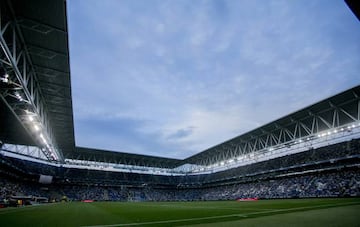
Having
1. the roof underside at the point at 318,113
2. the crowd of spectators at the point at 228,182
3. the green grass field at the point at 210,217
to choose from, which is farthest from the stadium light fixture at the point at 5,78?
the crowd of spectators at the point at 228,182

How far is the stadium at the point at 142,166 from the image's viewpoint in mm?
10711

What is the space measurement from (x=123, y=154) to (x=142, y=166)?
10.2m

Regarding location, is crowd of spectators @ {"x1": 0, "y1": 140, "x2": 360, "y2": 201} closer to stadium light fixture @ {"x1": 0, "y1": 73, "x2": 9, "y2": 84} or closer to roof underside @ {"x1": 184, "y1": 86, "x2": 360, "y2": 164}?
roof underside @ {"x1": 184, "y1": 86, "x2": 360, "y2": 164}

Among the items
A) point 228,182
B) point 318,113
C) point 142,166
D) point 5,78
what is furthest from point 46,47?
point 228,182

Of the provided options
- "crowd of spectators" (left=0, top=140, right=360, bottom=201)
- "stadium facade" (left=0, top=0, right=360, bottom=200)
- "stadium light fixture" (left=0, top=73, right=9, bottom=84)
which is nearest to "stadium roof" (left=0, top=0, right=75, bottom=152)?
"stadium facade" (left=0, top=0, right=360, bottom=200)

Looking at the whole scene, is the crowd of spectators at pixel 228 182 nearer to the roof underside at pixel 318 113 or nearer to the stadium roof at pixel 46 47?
the roof underside at pixel 318 113

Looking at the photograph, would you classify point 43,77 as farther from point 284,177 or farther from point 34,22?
point 284,177

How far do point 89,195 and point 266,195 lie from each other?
51.9 metres

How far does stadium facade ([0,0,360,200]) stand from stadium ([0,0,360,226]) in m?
0.12

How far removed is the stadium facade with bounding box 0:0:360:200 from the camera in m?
12.8

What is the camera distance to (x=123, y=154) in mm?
57406

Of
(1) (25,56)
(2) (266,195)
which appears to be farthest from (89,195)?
(1) (25,56)

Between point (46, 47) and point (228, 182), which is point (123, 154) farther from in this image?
point (46, 47)

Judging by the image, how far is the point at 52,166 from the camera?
62875 mm
